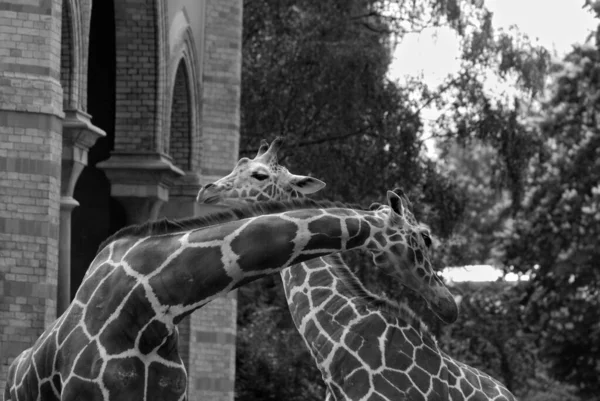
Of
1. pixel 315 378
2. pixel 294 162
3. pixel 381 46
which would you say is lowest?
pixel 315 378

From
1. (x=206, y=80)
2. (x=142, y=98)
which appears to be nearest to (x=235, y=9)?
(x=206, y=80)

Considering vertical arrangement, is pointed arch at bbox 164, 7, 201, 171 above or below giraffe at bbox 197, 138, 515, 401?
above

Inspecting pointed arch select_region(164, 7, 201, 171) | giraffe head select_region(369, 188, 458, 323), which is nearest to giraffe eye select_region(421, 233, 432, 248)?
giraffe head select_region(369, 188, 458, 323)

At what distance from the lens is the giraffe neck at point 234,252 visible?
10031 millimetres

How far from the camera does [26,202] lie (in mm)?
16297

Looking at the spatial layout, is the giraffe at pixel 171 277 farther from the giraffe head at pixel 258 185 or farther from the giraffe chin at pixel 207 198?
the giraffe head at pixel 258 185

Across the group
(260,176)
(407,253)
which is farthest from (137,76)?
(407,253)

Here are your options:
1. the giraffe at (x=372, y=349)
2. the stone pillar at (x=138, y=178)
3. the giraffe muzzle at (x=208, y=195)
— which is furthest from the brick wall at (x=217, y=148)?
the giraffe at (x=372, y=349)

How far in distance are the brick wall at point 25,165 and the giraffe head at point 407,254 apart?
6.22 metres

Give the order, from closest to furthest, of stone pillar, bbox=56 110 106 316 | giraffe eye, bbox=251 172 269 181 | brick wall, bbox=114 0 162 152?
giraffe eye, bbox=251 172 269 181, stone pillar, bbox=56 110 106 316, brick wall, bbox=114 0 162 152

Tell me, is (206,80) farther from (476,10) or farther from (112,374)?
(112,374)

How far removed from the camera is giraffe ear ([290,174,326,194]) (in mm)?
14227

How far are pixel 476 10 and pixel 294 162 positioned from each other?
4.60 metres

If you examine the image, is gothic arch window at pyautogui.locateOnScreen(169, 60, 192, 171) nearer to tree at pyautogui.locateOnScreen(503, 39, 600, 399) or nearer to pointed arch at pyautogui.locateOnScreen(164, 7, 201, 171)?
pointed arch at pyautogui.locateOnScreen(164, 7, 201, 171)
